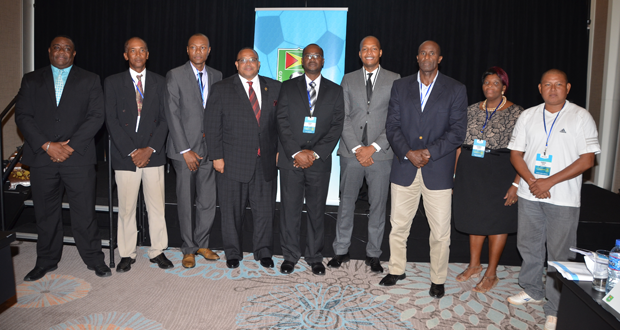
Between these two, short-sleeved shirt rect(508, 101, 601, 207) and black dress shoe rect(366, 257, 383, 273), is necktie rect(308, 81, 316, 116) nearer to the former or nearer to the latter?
black dress shoe rect(366, 257, 383, 273)

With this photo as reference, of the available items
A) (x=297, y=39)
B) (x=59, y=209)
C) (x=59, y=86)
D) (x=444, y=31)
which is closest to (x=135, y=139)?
(x=59, y=86)

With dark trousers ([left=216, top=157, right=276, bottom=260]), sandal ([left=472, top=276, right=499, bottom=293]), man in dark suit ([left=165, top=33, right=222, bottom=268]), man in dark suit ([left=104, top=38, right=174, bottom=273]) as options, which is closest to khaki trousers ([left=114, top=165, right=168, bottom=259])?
man in dark suit ([left=104, top=38, right=174, bottom=273])

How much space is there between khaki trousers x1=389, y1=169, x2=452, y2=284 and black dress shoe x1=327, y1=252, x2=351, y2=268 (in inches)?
19.6

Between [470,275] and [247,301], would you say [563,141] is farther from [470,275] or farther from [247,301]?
[247,301]

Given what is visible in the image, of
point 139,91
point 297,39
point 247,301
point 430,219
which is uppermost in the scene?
point 297,39

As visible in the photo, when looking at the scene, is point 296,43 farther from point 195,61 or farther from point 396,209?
point 396,209

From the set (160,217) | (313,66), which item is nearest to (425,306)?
(313,66)

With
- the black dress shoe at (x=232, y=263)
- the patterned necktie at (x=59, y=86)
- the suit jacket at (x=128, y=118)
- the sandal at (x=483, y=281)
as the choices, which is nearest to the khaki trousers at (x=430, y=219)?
the sandal at (x=483, y=281)

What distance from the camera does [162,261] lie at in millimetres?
3586

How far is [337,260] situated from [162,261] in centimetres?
155

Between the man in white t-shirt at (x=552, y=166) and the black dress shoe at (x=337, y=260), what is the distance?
1473mm

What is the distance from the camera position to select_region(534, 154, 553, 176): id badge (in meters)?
2.80

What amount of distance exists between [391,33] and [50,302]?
5.41 meters

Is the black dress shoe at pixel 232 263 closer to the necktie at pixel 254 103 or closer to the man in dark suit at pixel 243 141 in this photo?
the man in dark suit at pixel 243 141
